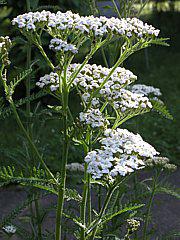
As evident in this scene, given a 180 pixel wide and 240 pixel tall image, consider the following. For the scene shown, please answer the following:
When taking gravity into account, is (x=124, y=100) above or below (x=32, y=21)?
below

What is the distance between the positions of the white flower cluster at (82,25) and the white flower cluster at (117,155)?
39 centimetres

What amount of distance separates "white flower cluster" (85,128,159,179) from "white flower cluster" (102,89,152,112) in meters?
0.10

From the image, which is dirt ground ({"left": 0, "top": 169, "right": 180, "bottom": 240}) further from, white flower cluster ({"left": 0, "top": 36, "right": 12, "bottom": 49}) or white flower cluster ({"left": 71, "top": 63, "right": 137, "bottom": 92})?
white flower cluster ({"left": 0, "top": 36, "right": 12, "bottom": 49})

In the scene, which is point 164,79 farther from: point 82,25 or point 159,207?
point 82,25

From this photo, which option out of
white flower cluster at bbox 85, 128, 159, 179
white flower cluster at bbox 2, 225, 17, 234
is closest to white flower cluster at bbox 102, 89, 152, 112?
white flower cluster at bbox 85, 128, 159, 179

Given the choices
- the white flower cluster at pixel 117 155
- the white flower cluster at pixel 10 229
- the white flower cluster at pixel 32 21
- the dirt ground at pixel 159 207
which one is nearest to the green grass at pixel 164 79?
the dirt ground at pixel 159 207

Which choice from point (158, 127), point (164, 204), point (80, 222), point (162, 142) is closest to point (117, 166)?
point (80, 222)

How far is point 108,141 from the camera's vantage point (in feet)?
6.60

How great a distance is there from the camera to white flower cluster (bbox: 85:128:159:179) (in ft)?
6.16

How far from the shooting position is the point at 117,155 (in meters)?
1.97

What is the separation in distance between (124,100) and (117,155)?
26 cm

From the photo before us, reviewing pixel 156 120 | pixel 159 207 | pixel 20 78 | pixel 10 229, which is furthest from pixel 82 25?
pixel 156 120

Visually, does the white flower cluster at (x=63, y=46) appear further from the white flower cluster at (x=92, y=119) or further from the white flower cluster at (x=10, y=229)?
the white flower cluster at (x=10, y=229)

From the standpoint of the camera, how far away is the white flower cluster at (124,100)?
2.08 m
